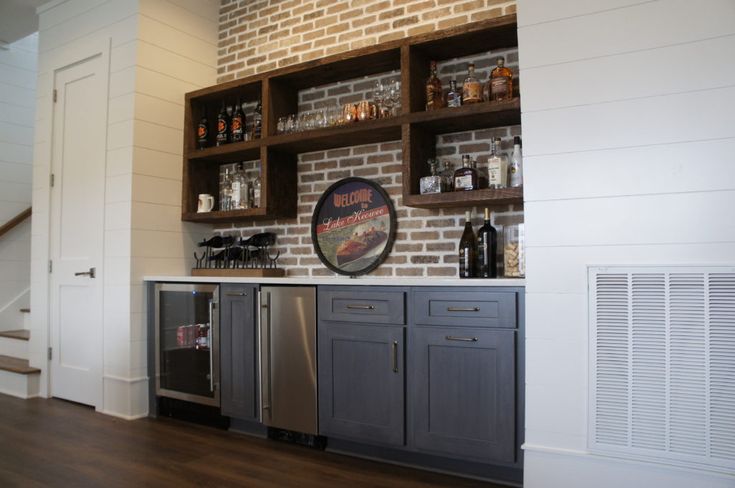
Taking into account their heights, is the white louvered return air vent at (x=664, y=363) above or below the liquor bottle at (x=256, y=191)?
below

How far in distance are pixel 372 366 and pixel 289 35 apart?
→ 2.45 metres

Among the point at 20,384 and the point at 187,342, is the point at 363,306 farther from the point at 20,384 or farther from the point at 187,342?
the point at 20,384

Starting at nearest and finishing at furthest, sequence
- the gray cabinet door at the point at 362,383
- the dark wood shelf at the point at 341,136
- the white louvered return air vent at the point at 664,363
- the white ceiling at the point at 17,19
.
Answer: the white louvered return air vent at the point at 664,363 → the gray cabinet door at the point at 362,383 → the dark wood shelf at the point at 341,136 → the white ceiling at the point at 17,19

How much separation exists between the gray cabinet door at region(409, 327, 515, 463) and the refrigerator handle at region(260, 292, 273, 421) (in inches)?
35.8

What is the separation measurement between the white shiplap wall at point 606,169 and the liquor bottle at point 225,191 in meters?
2.33

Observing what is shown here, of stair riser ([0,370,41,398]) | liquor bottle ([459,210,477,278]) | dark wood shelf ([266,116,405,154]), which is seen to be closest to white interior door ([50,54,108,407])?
stair riser ([0,370,41,398])

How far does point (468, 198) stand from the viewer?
2768 millimetres

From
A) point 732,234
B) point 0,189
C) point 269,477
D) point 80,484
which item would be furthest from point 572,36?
point 0,189

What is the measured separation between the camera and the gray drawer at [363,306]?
2639 millimetres

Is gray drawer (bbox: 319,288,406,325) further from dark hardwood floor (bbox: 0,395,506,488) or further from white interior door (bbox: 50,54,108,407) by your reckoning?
white interior door (bbox: 50,54,108,407)

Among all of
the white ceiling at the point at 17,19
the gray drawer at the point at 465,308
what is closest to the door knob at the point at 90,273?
the white ceiling at the point at 17,19

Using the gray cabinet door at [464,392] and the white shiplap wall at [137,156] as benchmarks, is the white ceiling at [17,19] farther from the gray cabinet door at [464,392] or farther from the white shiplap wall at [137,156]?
the gray cabinet door at [464,392]

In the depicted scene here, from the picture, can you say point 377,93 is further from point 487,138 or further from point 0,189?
point 0,189

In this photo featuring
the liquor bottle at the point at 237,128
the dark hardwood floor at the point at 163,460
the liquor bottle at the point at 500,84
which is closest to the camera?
the dark hardwood floor at the point at 163,460
